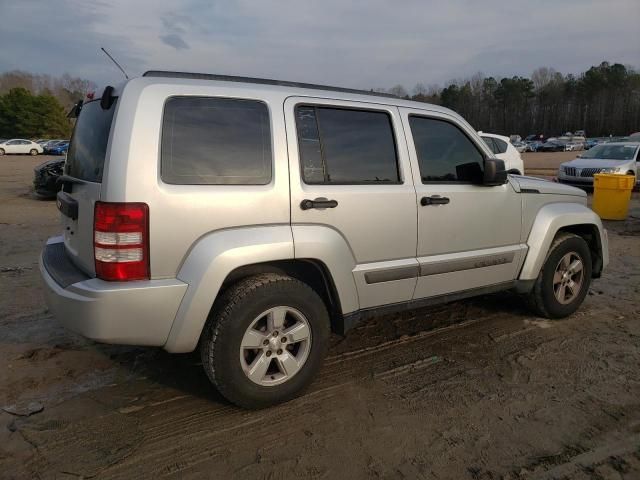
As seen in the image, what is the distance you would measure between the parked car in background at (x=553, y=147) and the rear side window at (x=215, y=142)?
67969mm

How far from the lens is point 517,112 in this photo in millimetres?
102625

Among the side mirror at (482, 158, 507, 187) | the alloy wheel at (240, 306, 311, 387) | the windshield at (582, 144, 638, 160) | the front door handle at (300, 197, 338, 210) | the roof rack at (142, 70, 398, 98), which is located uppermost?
the roof rack at (142, 70, 398, 98)

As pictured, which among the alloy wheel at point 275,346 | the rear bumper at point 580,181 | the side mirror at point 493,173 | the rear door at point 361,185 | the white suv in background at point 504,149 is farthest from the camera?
the rear bumper at point 580,181

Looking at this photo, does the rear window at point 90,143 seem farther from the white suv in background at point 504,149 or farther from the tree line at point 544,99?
the tree line at point 544,99

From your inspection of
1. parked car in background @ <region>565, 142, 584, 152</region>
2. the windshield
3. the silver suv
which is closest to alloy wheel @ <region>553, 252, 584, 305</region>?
the silver suv

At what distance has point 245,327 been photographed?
117 inches

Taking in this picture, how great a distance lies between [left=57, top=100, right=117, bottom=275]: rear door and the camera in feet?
9.39

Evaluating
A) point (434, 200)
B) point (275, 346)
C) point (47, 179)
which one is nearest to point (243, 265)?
point (275, 346)

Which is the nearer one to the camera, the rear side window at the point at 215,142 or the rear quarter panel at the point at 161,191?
the rear quarter panel at the point at 161,191

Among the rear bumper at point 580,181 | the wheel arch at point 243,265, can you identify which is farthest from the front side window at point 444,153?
the rear bumper at point 580,181

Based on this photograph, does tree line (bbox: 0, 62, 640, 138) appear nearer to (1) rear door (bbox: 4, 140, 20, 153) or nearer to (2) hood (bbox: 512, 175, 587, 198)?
(1) rear door (bbox: 4, 140, 20, 153)

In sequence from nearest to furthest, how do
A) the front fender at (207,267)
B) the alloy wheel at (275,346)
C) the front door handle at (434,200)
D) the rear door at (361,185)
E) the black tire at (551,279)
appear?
the front fender at (207,267) → the alloy wheel at (275,346) → the rear door at (361,185) → the front door handle at (434,200) → the black tire at (551,279)

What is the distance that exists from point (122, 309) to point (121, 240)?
0.37 m

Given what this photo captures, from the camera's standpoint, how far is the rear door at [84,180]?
286 centimetres
